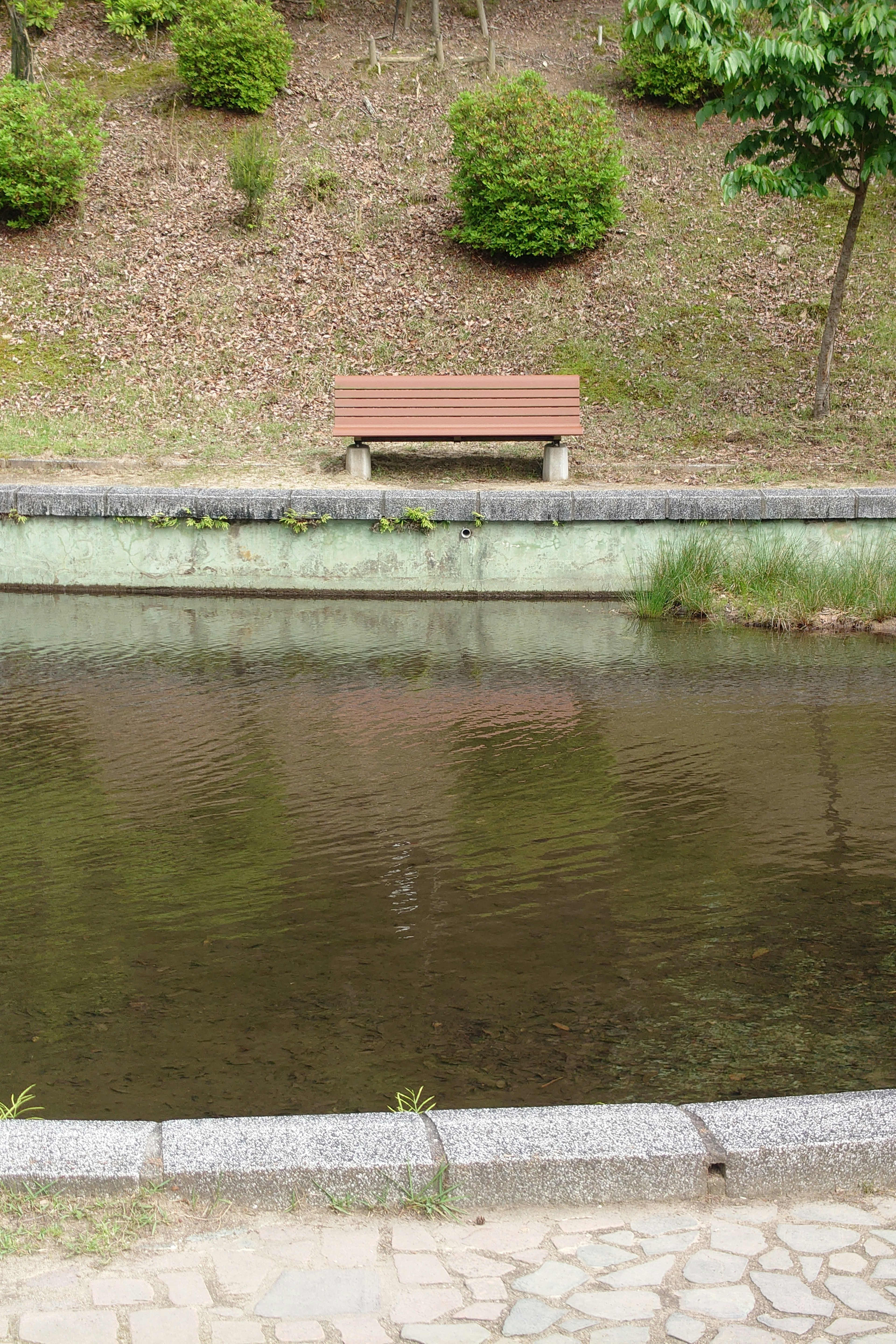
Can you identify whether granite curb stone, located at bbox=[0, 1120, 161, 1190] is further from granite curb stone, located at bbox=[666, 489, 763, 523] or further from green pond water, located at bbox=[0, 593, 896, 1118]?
granite curb stone, located at bbox=[666, 489, 763, 523]

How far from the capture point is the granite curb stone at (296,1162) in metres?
2.45

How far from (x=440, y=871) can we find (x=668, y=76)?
16.7 meters

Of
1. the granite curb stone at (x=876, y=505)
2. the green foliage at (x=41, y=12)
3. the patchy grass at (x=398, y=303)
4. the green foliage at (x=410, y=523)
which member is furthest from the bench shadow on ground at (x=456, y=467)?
the green foliage at (x=41, y=12)

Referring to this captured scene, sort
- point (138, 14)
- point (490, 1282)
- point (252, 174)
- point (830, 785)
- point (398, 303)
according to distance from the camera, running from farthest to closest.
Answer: point (138, 14)
point (252, 174)
point (398, 303)
point (830, 785)
point (490, 1282)

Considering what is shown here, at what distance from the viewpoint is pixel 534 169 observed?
14383 mm

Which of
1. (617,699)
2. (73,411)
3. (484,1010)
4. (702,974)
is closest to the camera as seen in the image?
(484,1010)

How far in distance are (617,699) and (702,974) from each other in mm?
2947

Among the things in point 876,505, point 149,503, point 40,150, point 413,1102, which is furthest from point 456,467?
point 413,1102

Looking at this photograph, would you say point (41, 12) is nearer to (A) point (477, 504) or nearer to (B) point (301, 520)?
(B) point (301, 520)

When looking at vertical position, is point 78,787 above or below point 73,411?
below

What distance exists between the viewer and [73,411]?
40.1ft

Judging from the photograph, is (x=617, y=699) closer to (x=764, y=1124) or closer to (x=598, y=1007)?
(x=598, y=1007)

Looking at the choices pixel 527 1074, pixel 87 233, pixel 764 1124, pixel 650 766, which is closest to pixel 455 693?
pixel 650 766

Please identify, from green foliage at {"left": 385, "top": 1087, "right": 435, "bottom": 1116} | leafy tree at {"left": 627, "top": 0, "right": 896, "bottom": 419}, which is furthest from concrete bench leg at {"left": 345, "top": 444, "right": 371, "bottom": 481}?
green foliage at {"left": 385, "top": 1087, "right": 435, "bottom": 1116}
